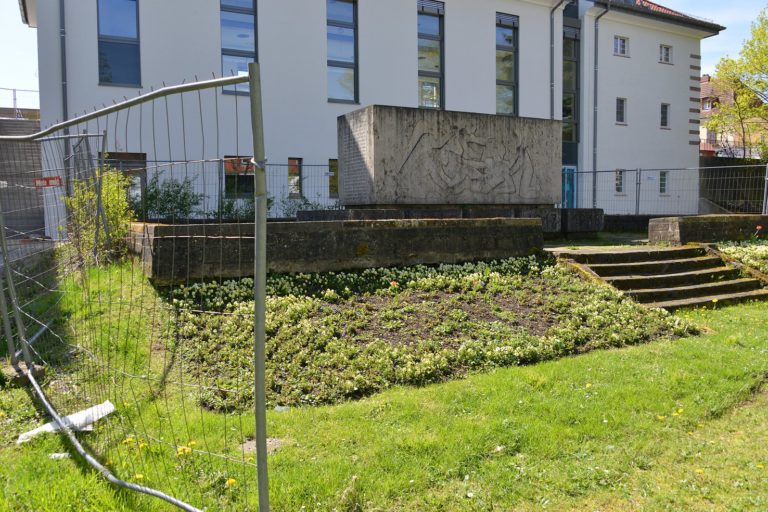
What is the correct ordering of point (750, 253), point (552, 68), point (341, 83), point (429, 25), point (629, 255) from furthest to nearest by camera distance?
point (552, 68)
point (429, 25)
point (341, 83)
point (750, 253)
point (629, 255)

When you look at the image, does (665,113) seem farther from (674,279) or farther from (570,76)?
(674,279)

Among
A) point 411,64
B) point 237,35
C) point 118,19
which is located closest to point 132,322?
point 118,19

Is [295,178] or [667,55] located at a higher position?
[667,55]

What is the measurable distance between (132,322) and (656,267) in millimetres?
7384

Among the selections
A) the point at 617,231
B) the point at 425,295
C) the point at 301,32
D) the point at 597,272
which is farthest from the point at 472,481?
the point at 301,32

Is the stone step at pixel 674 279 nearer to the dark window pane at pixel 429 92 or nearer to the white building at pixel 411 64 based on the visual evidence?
the white building at pixel 411 64

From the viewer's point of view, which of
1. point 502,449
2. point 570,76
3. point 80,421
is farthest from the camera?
point 570,76

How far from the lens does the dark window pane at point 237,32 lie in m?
19.9

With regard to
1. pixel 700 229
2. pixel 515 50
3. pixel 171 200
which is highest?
pixel 515 50

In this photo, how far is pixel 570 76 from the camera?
91.5ft

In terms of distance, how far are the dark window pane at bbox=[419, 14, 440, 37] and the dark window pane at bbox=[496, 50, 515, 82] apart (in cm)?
304

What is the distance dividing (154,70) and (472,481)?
1799 cm

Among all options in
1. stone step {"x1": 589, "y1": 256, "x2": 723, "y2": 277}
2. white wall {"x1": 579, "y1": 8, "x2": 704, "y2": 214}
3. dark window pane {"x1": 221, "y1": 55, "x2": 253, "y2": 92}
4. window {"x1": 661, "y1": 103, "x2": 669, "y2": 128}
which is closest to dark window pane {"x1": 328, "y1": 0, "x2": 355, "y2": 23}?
dark window pane {"x1": 221, "y1": 55, "x2": 253, "y2": 92}

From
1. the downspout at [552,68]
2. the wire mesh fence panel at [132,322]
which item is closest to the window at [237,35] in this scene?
the wire mesh fence panel at [132,322]
